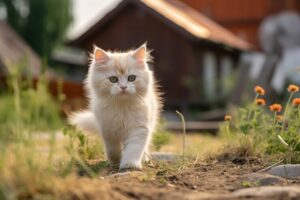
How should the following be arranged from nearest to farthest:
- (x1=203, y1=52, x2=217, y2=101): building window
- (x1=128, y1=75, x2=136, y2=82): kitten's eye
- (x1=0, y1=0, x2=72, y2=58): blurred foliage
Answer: (x1=128, y1=75, x2=136, y2=82): kitten's eye
(x1=203, y1=52, x2=217, y2=101): building window
(x1=0, y1=0, x2=72, y2=58): blurred foliage

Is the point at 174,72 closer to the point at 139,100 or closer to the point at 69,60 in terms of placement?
the point at 69,60

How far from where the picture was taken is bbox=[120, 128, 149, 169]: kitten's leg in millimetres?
4680

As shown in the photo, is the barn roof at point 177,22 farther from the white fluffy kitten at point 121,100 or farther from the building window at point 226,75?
the white fluffy kitten at point 121,100

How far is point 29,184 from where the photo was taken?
2.97m

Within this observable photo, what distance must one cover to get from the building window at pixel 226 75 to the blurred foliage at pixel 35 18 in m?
12.2

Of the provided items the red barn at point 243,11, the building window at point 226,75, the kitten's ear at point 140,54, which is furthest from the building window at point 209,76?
the kitten's ear at point 140,54

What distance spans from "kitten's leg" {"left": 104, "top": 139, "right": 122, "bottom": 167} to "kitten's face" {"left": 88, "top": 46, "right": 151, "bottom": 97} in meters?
0.44

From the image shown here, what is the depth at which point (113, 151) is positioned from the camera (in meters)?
5.25

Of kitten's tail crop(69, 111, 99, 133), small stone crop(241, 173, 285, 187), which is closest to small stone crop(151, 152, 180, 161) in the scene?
kitten's tail crop(69, 111, 99, 133)

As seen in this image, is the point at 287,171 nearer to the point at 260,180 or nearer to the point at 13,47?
the point at 260,180

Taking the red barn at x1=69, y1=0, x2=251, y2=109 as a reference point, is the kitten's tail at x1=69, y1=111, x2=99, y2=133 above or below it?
below

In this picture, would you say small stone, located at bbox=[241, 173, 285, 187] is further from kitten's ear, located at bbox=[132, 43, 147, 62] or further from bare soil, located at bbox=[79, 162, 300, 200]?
kitten's ear, located at bbox=[132, 43, 147, 62]

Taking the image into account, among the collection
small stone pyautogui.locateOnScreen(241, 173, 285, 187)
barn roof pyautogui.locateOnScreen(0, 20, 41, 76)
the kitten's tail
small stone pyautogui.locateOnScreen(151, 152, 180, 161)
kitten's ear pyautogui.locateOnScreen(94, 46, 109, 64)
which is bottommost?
small stone pyautogui.locateOnScreen(241, 173, 285, 187)

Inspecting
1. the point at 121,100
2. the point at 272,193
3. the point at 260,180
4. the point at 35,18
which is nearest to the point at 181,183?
the point at 260,180
